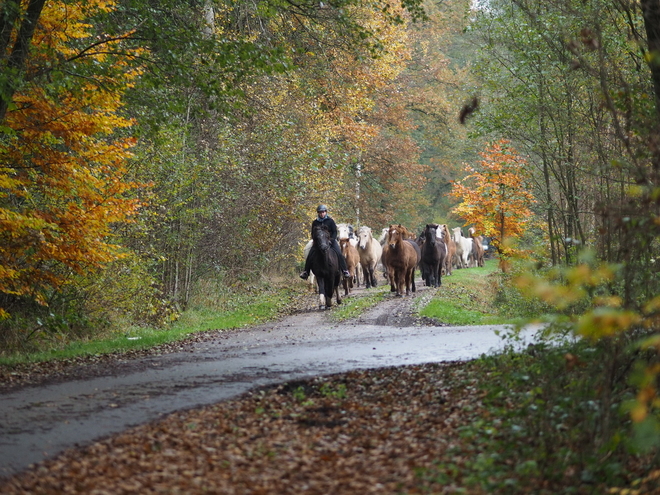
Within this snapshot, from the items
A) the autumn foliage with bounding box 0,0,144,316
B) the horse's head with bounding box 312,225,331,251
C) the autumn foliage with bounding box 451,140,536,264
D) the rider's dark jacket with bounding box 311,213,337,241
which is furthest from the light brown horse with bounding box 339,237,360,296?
the autumn foliage with bounding box 0,0,144,316

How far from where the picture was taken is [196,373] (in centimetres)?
1181

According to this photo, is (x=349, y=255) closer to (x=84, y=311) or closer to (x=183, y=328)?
(x=183, y=328)

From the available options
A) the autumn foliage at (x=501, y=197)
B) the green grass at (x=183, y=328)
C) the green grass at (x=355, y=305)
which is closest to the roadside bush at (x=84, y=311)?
the green grass at (x=183, y=328)

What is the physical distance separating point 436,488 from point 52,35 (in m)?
10.3

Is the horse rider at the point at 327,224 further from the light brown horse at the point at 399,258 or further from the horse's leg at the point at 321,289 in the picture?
the light brown horse at the point at 399,258

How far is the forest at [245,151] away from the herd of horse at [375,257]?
2.31 meters

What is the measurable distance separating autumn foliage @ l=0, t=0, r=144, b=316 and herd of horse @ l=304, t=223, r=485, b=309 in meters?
9.75

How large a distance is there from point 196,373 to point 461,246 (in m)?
43.2

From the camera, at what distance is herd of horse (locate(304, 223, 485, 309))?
23469 mm

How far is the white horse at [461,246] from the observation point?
52.4 meters

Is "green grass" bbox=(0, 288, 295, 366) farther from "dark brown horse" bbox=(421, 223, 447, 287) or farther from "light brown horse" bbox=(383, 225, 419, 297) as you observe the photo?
"dark brown horse" bbox=(421, 223, 447, 287)

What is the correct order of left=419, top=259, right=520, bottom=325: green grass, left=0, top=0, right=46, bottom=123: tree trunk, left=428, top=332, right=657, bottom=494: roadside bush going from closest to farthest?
left=428, top=332, right=657, bottom=494: roadside bush
left=0, top=0, right=46, bottom=123: tree trunk
left=419, top=259, right=520, bottom=325: green grass

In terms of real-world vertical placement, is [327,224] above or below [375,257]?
above

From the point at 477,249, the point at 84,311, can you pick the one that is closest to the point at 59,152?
the point at 84,311
